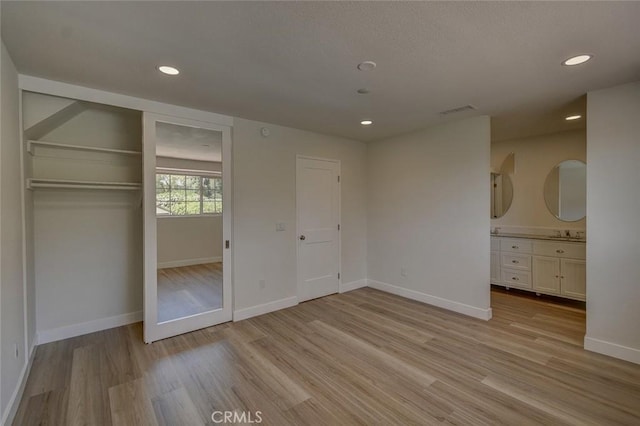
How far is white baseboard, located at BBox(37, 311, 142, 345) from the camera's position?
9.97ft

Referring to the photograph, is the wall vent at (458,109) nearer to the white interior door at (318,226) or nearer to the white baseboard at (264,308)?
the white interior door at (318,226)

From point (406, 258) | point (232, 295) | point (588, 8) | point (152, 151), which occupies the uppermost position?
point (588, 8)

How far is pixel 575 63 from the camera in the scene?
225 cm

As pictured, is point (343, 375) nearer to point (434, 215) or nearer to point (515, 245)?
point (434, 215)

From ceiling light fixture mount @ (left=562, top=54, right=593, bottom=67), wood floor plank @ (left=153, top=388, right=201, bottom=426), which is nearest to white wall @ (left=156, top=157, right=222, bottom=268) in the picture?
wood floor plank @ (left=153, top=388, right=201, bottom=426)

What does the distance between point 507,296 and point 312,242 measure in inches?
125

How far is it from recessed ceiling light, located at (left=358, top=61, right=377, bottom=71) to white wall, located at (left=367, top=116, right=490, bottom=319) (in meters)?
2.07

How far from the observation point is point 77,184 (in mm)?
3047

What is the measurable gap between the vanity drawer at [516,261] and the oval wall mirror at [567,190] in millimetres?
900

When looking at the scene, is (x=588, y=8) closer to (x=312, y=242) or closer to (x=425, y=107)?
(x=425, y=107)

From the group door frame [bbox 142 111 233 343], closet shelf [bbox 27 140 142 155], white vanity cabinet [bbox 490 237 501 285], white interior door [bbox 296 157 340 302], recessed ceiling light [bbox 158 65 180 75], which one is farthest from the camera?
white vanity cabinet [bbox 490 237 501 285]

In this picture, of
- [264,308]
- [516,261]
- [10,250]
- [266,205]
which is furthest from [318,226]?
[10,250]

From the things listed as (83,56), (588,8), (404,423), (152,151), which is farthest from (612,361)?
(83,56)

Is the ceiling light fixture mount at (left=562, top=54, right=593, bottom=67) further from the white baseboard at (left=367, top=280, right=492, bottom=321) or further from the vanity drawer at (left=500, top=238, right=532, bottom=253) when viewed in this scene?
the vanity drawer at (left=500, top=238, right=532, bottom=253)
